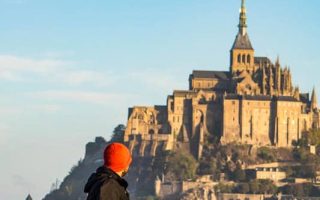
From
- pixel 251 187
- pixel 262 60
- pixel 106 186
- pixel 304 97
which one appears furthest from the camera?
pixel 262 60

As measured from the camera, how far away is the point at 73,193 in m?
102

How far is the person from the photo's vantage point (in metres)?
5.40

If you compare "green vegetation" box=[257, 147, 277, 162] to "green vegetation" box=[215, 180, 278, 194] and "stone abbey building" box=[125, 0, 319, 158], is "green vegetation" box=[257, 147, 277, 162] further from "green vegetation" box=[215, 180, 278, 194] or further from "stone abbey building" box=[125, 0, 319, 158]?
"green vegetation" box=[215, 180, 278, 194]

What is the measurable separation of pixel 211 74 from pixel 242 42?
14.4ft

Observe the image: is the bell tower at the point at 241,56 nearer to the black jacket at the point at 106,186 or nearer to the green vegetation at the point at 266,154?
the green vegetation at the point at 266,154

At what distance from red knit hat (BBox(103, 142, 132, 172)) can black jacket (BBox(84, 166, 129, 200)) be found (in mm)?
45

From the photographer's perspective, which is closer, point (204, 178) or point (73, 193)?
point (204, 178)

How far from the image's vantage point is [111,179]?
216 inches

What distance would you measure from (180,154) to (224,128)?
4633 mm

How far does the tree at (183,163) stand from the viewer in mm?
92750

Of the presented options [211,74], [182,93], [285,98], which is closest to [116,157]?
[182,93]

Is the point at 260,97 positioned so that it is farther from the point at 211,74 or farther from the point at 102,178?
the point at 102,178

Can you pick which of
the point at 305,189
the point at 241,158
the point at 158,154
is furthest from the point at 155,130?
the point at 305,189

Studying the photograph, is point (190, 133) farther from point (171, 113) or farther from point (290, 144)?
point (290, 144)
